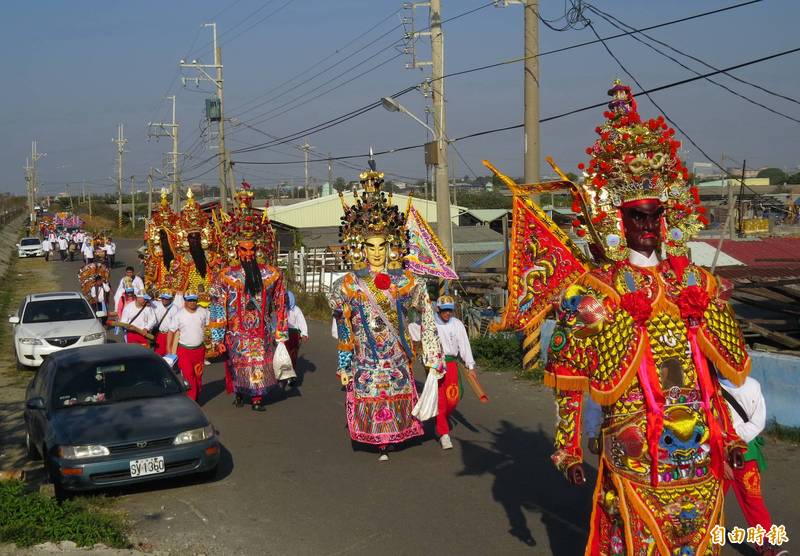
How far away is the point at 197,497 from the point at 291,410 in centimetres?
426

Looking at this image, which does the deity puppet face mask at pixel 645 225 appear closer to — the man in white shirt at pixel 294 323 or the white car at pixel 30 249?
the man in white shirt at pixel 294 323

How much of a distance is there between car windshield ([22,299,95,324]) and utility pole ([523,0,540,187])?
9.08 meters

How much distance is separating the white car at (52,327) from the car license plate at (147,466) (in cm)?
858

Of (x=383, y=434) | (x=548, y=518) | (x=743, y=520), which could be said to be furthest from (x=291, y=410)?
(x=743, y=520)

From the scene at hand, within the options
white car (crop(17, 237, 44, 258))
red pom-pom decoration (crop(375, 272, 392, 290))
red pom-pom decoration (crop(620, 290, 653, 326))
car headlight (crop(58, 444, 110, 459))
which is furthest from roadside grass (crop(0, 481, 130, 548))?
white car (crop(17, 237, 44, 258))

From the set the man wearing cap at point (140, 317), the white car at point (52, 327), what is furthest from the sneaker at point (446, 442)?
the white car at point (52, 327)

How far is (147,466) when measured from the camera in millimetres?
8594

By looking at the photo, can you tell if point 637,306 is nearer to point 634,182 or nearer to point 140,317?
point 634,182

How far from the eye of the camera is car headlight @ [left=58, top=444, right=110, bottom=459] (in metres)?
8.45

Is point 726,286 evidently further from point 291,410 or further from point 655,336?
point 291,410

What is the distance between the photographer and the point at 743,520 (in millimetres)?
7441

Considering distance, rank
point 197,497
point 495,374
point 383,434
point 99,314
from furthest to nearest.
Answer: point 99,314 < point 495,374 < point 383,434 < point 197,497

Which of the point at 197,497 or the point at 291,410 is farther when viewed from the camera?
the point at 291,410

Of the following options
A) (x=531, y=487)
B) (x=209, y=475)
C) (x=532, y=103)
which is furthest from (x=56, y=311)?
(x=531, y=487)
